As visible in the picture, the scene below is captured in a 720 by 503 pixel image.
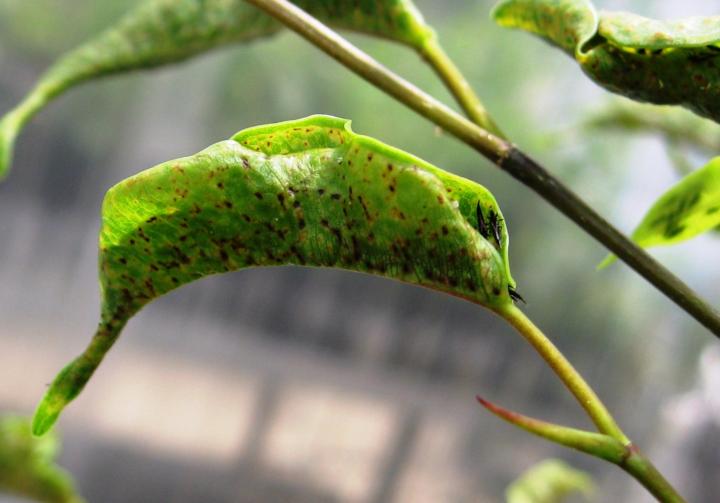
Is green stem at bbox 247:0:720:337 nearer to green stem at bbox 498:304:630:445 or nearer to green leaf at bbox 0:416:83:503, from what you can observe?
green stem at bbox 498:304:630:445

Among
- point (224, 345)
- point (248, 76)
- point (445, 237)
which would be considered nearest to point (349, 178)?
point (445, 237)

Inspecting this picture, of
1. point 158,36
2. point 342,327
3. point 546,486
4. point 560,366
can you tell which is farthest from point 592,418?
point 342,327

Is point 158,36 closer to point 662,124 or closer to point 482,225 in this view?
point 482,225

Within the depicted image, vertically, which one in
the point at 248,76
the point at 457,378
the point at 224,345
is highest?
the point at 248,76

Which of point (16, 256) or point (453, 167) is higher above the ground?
point (453, 167)

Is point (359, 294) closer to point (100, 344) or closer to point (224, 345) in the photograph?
point (224, 345)

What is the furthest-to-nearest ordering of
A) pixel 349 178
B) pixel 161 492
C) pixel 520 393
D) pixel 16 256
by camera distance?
1. pixel 16 256
2. pixel 520 393
3. pixel 161 492
4. pixel 349 178
